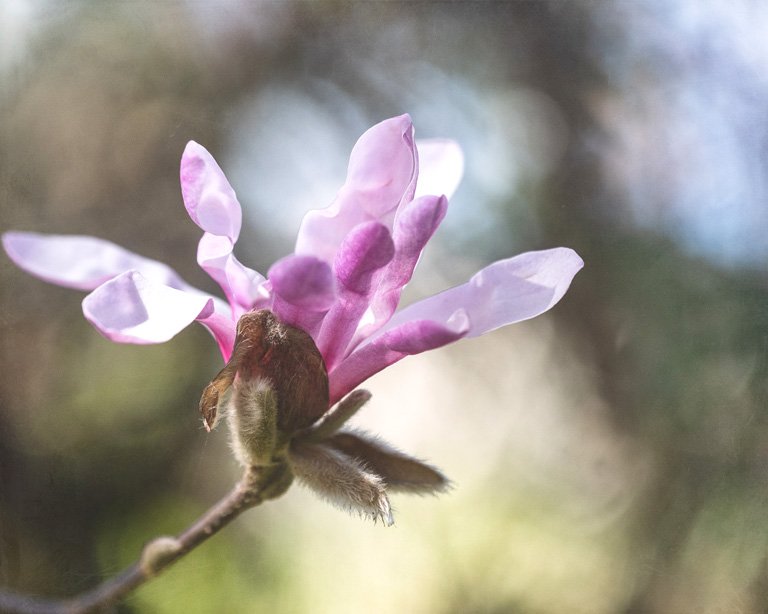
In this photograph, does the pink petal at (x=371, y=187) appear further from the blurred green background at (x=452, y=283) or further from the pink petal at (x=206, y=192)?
the blurred green background at (x=452, y=283)

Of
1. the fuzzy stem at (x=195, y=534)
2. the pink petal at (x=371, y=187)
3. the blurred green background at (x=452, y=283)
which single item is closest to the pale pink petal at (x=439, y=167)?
the pink petal at (x=371, y=187)

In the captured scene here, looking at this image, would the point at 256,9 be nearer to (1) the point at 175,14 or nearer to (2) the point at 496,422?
(1) the point at 175,14

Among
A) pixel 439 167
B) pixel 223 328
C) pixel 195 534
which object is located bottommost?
pixel 195 534

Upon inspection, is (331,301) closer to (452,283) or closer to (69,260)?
(69,260)

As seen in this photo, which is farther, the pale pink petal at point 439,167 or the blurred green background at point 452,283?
the blurred green background at point 452,283

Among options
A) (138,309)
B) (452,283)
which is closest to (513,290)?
(138,309)

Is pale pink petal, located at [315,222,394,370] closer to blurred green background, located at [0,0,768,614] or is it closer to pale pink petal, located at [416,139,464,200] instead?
pale pink petal, located at [416,139,464,200]

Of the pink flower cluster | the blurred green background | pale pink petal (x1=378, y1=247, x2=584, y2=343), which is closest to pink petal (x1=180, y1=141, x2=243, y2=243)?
the pink flower cluster
